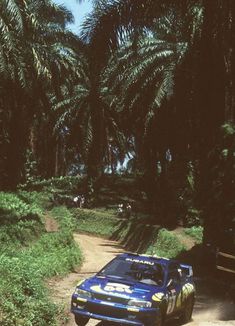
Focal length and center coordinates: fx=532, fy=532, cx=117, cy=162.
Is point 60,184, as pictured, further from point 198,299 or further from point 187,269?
point 187,269

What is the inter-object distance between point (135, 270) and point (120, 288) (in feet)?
3.73

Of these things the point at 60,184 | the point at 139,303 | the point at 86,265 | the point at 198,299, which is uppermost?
the point at 60,184

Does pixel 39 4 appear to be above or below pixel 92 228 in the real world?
above

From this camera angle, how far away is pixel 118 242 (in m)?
31.5

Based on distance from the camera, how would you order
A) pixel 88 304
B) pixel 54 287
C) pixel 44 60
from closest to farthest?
pixel 88 304, pixel 54 287, pixel 44 60

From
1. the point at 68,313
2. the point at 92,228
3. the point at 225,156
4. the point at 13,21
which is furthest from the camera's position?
the point at 92,228

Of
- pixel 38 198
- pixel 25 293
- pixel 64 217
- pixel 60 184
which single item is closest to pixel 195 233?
pixel 64 217

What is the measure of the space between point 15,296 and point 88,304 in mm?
1508

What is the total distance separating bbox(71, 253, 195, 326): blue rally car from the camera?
1059cm

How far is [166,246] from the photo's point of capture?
26.6 m

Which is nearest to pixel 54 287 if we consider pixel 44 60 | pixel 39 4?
pixel 44 60

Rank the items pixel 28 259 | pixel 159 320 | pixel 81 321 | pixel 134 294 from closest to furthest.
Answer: pixel 134 294 → pixel 159 320 → pixel 81 321 → pixel 28 259

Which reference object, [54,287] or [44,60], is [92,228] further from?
[54,287]

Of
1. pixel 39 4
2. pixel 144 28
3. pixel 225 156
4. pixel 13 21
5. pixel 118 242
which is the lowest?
pixel 118 242
